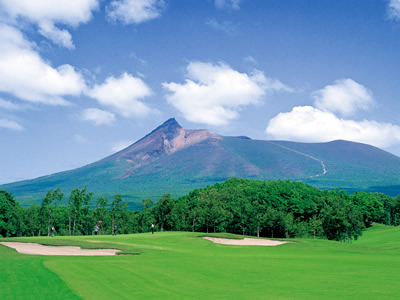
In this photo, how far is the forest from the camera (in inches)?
3366

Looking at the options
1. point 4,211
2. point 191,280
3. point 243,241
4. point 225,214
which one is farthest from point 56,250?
point 4,211

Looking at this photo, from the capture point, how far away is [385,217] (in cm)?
15038

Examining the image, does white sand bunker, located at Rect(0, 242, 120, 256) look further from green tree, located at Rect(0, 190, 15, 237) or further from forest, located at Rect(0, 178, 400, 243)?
green tree, located at Rect(0, 190, 15, 237)

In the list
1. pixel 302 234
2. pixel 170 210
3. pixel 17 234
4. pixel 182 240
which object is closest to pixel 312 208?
pixel 302 234

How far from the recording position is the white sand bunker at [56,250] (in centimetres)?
3972

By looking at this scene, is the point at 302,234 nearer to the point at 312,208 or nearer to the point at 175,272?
the point at 312,208

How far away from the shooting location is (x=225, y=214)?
297 ft

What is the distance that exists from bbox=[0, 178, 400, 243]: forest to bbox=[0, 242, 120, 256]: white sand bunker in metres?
42.3

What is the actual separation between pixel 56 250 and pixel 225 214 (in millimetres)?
53239

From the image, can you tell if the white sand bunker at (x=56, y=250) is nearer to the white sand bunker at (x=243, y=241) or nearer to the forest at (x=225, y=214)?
the white sand bunker at (x=243, y=241)

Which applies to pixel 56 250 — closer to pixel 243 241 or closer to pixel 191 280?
pixel 191 280

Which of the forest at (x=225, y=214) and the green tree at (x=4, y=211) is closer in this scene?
the forest at (x=225, y=214)

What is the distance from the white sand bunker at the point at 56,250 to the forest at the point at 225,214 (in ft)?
139

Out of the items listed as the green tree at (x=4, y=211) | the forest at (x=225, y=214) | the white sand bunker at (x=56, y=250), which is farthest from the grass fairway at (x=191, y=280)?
the green tree at (x=4, y=211)
